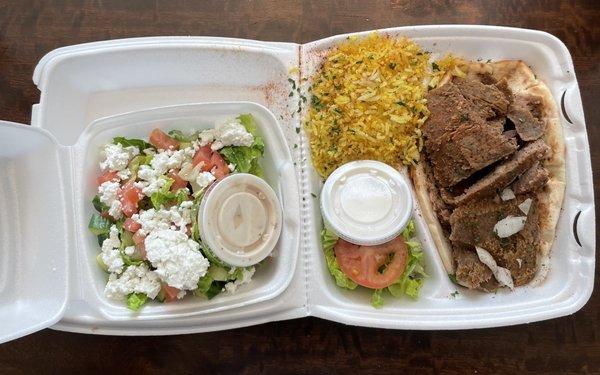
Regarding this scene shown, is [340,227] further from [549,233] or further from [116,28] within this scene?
[116,28]

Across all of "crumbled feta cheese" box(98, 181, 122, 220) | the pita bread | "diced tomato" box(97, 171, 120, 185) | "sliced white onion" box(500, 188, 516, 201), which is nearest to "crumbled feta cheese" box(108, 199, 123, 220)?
"crumbled feta cheese" box(98, 181, 122, 220)

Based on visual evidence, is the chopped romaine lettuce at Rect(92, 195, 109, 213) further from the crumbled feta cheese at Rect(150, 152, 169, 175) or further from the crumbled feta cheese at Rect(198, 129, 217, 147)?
the crumbled feta cheese at Rect(198, 129, 217, 147)

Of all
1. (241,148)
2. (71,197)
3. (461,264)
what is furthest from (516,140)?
(71,197)

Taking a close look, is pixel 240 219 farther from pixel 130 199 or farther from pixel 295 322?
pixel 295 322

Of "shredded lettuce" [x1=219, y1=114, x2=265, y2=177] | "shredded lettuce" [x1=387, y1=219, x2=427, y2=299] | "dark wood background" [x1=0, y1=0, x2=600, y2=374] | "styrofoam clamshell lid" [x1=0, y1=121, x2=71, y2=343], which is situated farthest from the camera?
"dark wood background" [x1=0, y1=0, x2=600, y2=374]

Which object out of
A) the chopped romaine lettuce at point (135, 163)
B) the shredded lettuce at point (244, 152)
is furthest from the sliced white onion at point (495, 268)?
the chopped romaine lettuce at point (135, 163)
